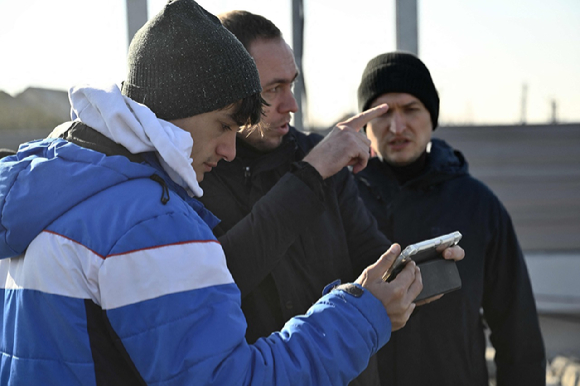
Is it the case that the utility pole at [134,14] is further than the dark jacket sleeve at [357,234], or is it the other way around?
the utility pole at [134,14]

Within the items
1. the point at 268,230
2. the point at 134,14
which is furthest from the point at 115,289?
the point at 134,14

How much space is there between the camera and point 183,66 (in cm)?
108

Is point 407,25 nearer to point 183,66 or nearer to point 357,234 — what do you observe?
point 357,234

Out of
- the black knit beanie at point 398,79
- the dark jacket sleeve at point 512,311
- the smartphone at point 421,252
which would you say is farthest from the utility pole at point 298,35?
the smartphone at point 421,252

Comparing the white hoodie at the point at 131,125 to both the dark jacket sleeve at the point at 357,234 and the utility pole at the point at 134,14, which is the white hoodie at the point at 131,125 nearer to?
the dark jacket sleeve at the point at 357,234

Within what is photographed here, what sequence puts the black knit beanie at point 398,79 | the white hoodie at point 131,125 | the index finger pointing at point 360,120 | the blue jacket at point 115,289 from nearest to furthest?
the blue jacket at point 115,289 → the white hoodie at point 131,125 → the index finger pointing at point 360,120 → the black knit beanie at point 398,79

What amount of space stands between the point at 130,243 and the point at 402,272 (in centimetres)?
66

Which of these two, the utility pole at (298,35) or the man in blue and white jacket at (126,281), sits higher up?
the utility pole at (298,35)

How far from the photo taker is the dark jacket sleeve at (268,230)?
4.54 feet

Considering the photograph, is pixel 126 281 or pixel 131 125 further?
pixel 131 125

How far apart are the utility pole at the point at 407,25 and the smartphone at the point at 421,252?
8.19ft

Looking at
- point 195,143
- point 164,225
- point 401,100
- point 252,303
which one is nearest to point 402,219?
point 401,100

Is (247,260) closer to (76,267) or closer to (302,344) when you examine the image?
(302,344)

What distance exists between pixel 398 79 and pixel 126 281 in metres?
1.68
